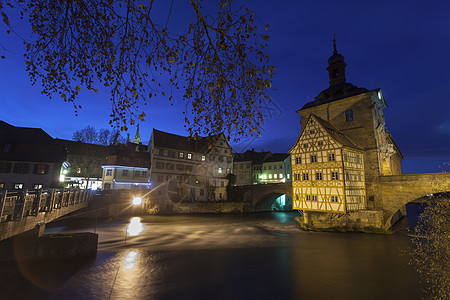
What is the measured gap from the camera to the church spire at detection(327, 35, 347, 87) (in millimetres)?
34750

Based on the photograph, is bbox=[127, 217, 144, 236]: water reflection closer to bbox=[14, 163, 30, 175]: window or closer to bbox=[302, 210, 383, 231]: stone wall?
bbox=[14, 163, 30, 175]: window

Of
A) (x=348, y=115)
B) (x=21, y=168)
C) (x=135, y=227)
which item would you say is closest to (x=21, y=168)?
(x=21, y=168)

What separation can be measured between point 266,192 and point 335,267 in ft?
91.5

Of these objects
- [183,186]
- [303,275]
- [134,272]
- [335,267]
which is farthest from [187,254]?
[183,186]

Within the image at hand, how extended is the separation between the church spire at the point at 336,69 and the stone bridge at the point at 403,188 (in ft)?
53.2

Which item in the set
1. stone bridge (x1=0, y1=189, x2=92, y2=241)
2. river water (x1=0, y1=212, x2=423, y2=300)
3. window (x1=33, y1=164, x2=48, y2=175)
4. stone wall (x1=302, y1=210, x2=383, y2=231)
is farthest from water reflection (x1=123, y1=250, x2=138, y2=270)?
window (x1=33, y1=164, x2=48, y2=175)

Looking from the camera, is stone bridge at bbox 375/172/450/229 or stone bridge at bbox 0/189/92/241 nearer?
stone bridge at bbox 0/189/92/241

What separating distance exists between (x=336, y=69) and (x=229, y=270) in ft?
109

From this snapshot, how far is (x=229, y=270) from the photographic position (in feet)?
52.3

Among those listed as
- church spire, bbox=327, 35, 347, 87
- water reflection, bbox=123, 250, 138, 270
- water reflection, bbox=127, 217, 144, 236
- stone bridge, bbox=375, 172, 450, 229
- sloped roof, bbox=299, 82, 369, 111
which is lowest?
water reflection, bbox=123, 250, 138, 270

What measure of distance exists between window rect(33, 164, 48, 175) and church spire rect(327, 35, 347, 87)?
1740 inches

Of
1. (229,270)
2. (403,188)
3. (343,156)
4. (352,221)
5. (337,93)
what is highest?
(337,93)

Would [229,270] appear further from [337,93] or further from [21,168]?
[21,168]

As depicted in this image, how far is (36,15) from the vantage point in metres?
4.09
